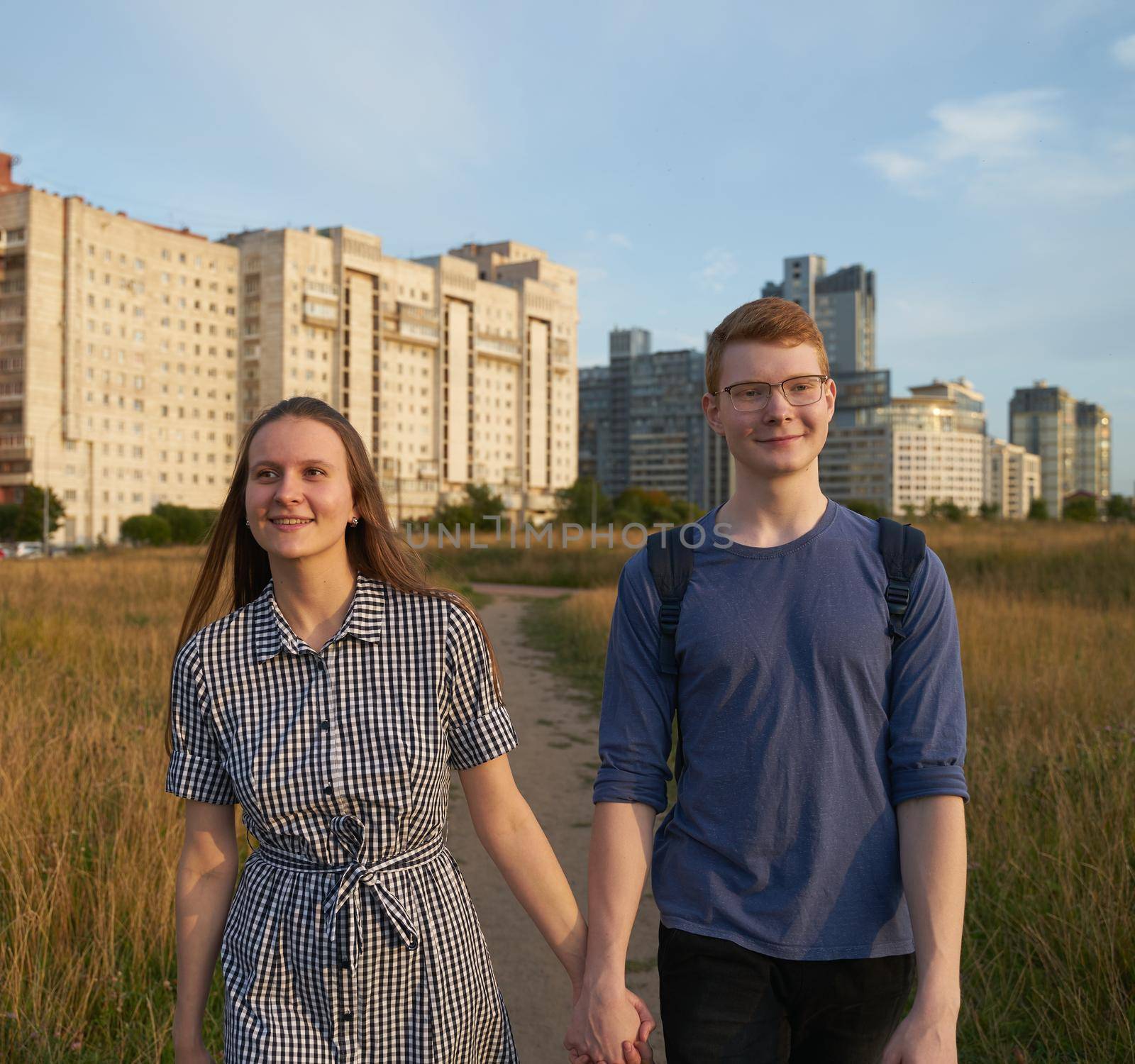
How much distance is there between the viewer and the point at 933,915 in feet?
5.66

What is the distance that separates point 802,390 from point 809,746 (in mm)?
687

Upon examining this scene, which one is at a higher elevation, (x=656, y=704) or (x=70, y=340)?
(x=70, y=340)

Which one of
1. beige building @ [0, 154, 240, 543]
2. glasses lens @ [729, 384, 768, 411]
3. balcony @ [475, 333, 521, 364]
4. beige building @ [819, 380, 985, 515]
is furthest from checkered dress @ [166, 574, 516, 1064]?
beige building @ [819, 380, 985, 515]

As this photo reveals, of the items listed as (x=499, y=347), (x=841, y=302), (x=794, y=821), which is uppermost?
(x=841, y=302)

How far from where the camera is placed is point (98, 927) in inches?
136

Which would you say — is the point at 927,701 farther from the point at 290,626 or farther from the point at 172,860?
the point at 172,860

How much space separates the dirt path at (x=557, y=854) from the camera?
12.5ft

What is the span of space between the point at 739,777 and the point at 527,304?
108555 millimetres

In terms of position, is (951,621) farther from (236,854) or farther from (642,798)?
(236,854)

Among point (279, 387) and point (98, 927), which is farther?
point (279, 387)

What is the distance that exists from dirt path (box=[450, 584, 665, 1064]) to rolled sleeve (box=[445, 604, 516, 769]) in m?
2.03

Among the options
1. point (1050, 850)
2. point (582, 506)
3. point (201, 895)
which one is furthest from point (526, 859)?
point (582, 506)

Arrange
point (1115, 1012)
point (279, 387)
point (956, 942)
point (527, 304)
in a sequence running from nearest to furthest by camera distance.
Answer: point (956, 942) → point (1115, 1012) → point (279, 387) → point (527, 304)

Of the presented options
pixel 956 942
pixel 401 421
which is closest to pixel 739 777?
pixel 956 942
